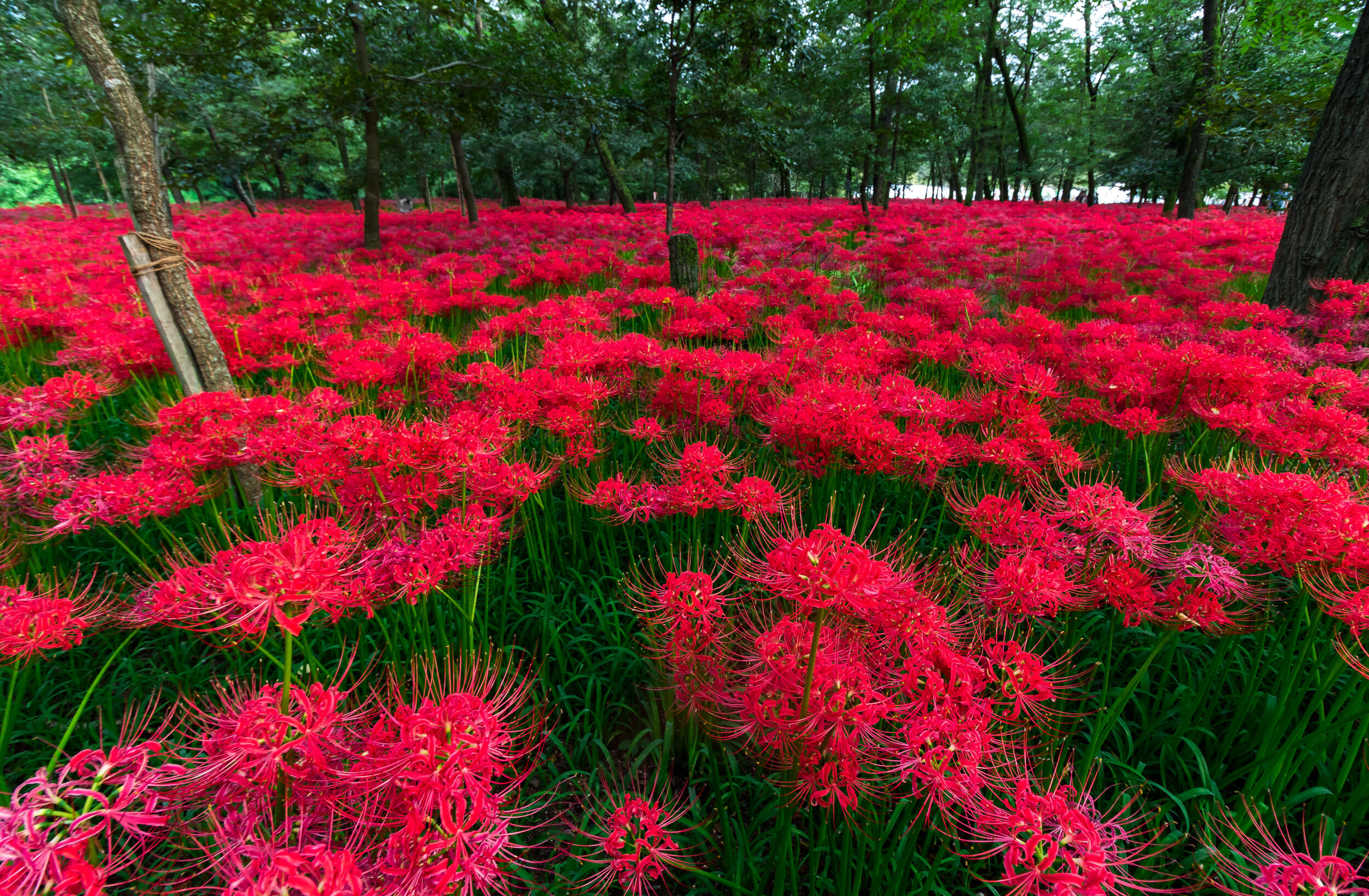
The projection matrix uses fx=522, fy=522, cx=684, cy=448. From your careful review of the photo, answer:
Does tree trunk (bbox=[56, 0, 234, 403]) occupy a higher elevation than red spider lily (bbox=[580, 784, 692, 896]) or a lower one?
higher

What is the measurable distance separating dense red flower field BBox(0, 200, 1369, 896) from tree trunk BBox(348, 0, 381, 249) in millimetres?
6419

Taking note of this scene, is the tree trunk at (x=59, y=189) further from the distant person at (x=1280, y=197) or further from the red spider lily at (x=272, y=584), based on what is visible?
the distant person at (x=1280, y=197)

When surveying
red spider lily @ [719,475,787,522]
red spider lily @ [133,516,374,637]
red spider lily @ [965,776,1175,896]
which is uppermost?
red spider lily @ [133,516,374,637]

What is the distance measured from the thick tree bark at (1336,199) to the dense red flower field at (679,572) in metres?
0.61

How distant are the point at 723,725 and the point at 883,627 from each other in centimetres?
76

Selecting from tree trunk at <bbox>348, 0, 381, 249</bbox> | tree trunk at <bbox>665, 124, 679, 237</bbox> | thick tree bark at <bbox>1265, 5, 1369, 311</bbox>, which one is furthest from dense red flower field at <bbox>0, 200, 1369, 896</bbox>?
tree trunk at <bbox>665, 124, 679, 237</bbox>

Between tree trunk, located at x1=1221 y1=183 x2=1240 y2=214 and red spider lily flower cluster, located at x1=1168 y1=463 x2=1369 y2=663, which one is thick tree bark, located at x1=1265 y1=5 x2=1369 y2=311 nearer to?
red spider lily flower cluster, located at x1=1168 y1=463 x2=1369 y2=663

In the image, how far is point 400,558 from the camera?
1.56 m

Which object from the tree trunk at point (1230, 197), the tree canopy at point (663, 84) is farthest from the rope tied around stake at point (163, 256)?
the tree trunk at point (1230, 197)

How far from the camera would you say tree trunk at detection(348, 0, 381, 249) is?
29.3ft

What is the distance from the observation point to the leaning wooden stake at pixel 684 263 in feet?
20.9

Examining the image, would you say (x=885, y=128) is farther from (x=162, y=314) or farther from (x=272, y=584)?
(x=272, y=584)

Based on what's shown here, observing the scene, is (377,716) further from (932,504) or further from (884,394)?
(932,504)

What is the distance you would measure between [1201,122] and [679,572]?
53.4ft
